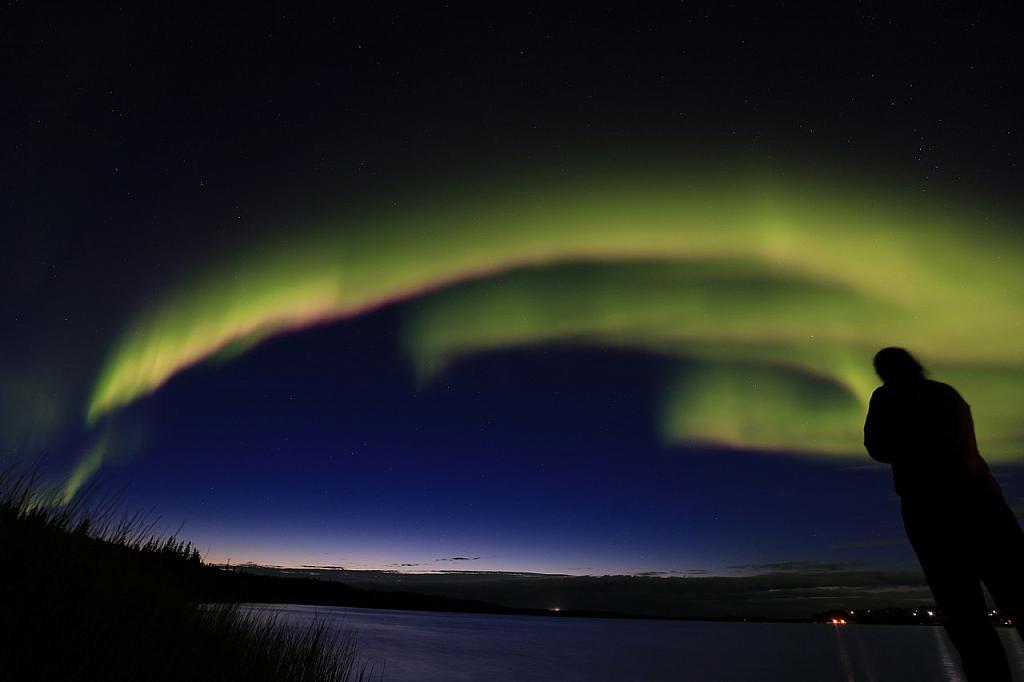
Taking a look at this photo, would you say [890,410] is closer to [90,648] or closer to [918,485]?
[918,485]

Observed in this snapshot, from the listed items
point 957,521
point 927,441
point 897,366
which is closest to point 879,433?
point 927,441

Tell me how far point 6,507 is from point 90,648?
281 cm

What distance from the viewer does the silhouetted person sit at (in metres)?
3.47

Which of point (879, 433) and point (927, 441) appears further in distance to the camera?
point (879, 433)

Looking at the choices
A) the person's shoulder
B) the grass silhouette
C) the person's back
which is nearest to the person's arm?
the person's back

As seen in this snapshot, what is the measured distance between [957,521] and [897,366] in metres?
1.11

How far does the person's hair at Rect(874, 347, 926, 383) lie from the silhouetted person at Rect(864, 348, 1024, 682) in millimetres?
154

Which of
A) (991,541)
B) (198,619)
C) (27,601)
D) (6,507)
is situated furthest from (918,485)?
(6,507)

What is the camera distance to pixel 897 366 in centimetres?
425

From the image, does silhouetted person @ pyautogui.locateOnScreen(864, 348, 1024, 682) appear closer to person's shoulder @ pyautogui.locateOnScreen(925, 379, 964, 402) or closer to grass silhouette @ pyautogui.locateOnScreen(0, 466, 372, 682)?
person's shoulder @ pyautogui.locateOnScreen(925, 379, 964, 402)

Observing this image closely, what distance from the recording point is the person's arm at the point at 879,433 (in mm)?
4066

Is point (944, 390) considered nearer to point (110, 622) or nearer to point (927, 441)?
point (927, 441)

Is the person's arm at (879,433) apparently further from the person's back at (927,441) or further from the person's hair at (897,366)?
the person's hair at (897,366)

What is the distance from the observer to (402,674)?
2855cm
